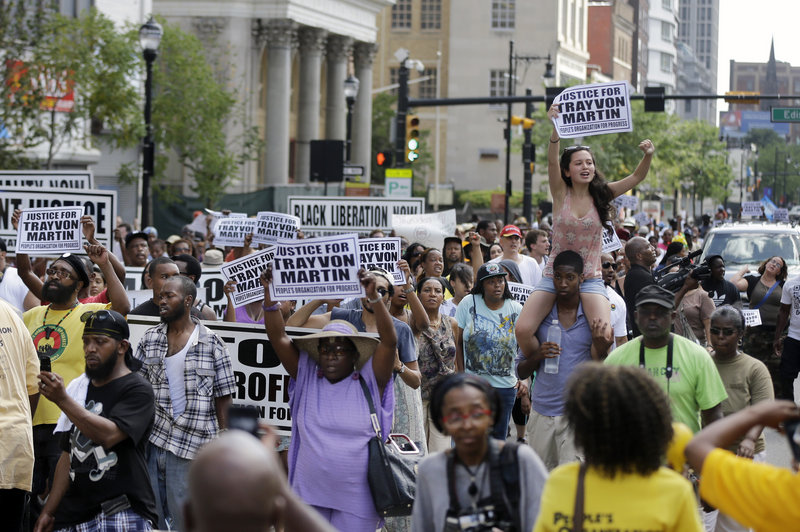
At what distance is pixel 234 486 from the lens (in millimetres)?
2973

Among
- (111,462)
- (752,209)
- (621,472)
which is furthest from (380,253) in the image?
(752,209)

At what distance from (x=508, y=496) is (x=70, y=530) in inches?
104

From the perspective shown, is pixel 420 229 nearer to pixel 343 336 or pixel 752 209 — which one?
pixel 343 336

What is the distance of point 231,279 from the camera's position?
9812 millimetres

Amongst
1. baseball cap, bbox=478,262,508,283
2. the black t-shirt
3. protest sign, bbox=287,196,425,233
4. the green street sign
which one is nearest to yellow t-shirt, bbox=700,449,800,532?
the black t-shirt

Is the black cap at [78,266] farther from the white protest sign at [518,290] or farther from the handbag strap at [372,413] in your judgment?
the white protest sign at [518,290]

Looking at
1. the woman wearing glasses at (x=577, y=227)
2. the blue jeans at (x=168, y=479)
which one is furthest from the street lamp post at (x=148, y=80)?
the blue jeans at (x=168, y=479)

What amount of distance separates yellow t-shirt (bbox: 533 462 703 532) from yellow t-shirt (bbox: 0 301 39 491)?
405 cm

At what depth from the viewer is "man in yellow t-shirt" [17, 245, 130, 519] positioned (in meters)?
8.41

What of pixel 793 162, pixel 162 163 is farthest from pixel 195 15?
pixel 793 162

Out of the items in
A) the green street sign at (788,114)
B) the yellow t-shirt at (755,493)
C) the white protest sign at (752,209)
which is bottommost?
the yellow t-shirt at (755,493)

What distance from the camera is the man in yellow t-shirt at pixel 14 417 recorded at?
7.48 metres

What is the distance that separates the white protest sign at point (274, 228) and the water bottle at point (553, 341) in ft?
15.6

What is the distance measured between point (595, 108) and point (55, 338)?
5.15 m
